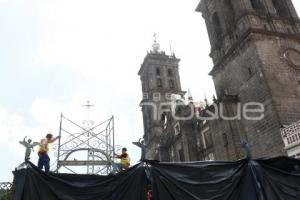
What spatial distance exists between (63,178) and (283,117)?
18.7 metres

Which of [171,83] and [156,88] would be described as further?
[171,83]

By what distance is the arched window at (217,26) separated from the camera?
30.5 m

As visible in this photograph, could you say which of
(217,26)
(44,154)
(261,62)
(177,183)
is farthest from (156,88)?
(177,183)

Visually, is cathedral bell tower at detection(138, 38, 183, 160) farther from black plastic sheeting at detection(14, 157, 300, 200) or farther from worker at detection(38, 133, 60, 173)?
black plastic sheeting at detection(14, 157, 300, 200)

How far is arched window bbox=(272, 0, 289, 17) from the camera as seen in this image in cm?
2856

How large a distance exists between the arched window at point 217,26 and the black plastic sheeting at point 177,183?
24034 mm

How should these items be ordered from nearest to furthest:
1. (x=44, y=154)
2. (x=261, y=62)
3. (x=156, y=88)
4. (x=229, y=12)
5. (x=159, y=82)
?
(x=44, y=154), (x=261, y=62), (x=229, y=12), (x=156, y=88), (x=159, y=82)

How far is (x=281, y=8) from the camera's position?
2902 cm

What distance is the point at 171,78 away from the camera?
185ft

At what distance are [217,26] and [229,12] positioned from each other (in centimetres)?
197

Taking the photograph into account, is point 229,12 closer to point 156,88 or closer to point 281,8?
point 281,8

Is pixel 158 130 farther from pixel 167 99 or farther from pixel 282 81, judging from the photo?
pixel 282 81

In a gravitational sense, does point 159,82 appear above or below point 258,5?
above

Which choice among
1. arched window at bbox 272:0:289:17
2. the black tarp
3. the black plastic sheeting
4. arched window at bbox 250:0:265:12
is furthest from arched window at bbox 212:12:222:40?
the black tarp
